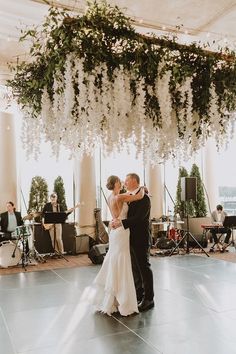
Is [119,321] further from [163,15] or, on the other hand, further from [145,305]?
[163,15]

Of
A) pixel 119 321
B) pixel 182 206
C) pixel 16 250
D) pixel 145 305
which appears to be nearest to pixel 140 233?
pixel 145 305

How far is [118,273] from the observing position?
4.32 metres

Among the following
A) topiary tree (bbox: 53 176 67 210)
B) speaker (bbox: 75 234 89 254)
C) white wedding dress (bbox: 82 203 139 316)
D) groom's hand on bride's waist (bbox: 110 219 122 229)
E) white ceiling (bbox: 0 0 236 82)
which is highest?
white ceiling (bbox: 0 0 236 82)

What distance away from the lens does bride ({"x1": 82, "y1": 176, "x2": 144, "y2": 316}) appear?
428cm

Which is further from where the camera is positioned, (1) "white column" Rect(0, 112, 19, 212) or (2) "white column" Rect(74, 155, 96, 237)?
(2) "white column" Rect(74, 155, 96, 237)

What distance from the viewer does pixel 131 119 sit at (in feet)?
11.6

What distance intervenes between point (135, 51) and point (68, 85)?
622 millimetres

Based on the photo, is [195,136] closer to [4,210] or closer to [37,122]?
[37,122]

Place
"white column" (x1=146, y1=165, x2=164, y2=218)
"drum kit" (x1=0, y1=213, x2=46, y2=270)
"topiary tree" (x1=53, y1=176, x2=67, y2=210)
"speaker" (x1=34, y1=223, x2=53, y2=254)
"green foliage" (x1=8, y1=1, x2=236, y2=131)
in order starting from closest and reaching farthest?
"green foliage" (x1=8, y1=1, x2=236, y2=131), "drum kit" (x1=0, y1=213, x2=46, y2=270), "speaker" (x1=34, y1=223, x2=53, y2=254), "topiary tree" (x1=53, y1=176, x2=67, y2=210), "white column" (x1=146, y1=165, x2=164, y2=218)

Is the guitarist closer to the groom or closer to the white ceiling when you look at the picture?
the white ceiling

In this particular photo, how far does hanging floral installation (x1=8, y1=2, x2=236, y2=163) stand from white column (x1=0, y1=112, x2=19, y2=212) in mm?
5954

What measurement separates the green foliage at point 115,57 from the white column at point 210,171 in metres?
9.32

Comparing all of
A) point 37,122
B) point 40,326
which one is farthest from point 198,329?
point 37,122

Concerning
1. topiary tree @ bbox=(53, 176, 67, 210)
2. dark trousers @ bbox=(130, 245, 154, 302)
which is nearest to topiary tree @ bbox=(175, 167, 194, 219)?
topiary tree @ bbox=(53, 176, 67, 210)
